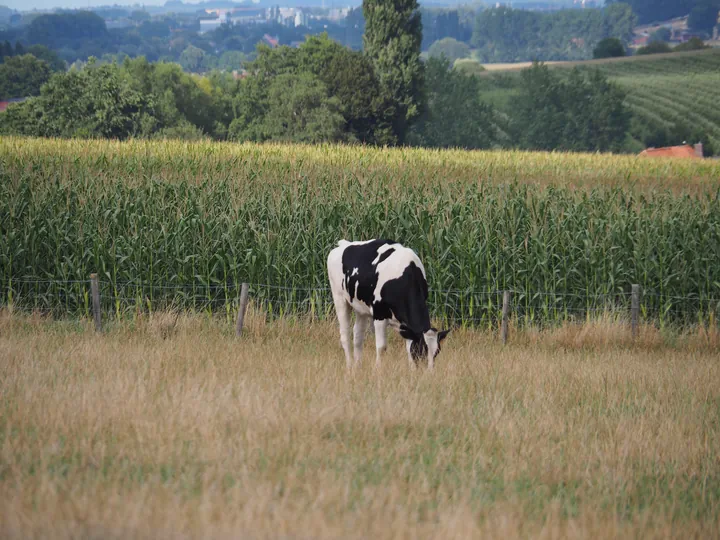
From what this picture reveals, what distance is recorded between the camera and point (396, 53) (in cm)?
7269

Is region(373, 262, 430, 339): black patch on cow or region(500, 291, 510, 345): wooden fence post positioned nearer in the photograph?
region(373, 262, 430, 339): black patch on cow

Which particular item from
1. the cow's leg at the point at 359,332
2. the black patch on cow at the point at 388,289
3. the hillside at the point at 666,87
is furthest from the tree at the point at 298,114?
the hillside at the point at 666,87

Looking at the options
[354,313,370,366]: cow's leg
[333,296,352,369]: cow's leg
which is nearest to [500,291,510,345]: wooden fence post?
[354,313,370,366]: cow's leg

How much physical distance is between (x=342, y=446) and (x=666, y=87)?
145 metres

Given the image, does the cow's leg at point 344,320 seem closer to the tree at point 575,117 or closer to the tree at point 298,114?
the tree at point 298,114

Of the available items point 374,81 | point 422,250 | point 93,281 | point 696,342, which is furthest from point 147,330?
point 374,81

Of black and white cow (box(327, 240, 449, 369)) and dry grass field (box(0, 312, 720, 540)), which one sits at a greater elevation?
black and white cow (box(327, 240, 449, 369))

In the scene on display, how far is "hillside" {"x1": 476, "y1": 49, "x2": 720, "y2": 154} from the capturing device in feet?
410

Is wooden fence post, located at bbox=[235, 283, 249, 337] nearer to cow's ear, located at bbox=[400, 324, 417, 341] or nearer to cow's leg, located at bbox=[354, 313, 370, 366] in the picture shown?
cow's leg, located at bbox=[354, 313, 370, 366]

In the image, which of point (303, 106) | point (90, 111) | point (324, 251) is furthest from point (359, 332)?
point (303, 106)

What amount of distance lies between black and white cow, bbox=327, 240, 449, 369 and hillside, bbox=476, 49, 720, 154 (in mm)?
109212

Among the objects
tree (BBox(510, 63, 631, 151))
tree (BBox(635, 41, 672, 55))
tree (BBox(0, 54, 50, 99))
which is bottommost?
tree (BBox(510, 63, 631, 151))

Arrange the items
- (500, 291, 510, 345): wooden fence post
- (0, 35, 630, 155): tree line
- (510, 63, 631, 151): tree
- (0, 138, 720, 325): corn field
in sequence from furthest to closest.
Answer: (510, 63, 631, 151): tree < (0, 35, 630, 155): tree line < (0, 138, 720, 325): corn field < (500, 291, 510, 345): wooden fence post

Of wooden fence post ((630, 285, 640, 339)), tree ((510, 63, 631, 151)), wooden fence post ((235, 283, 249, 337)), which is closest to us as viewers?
wooden fence post ((235, 283, 249, 337))
